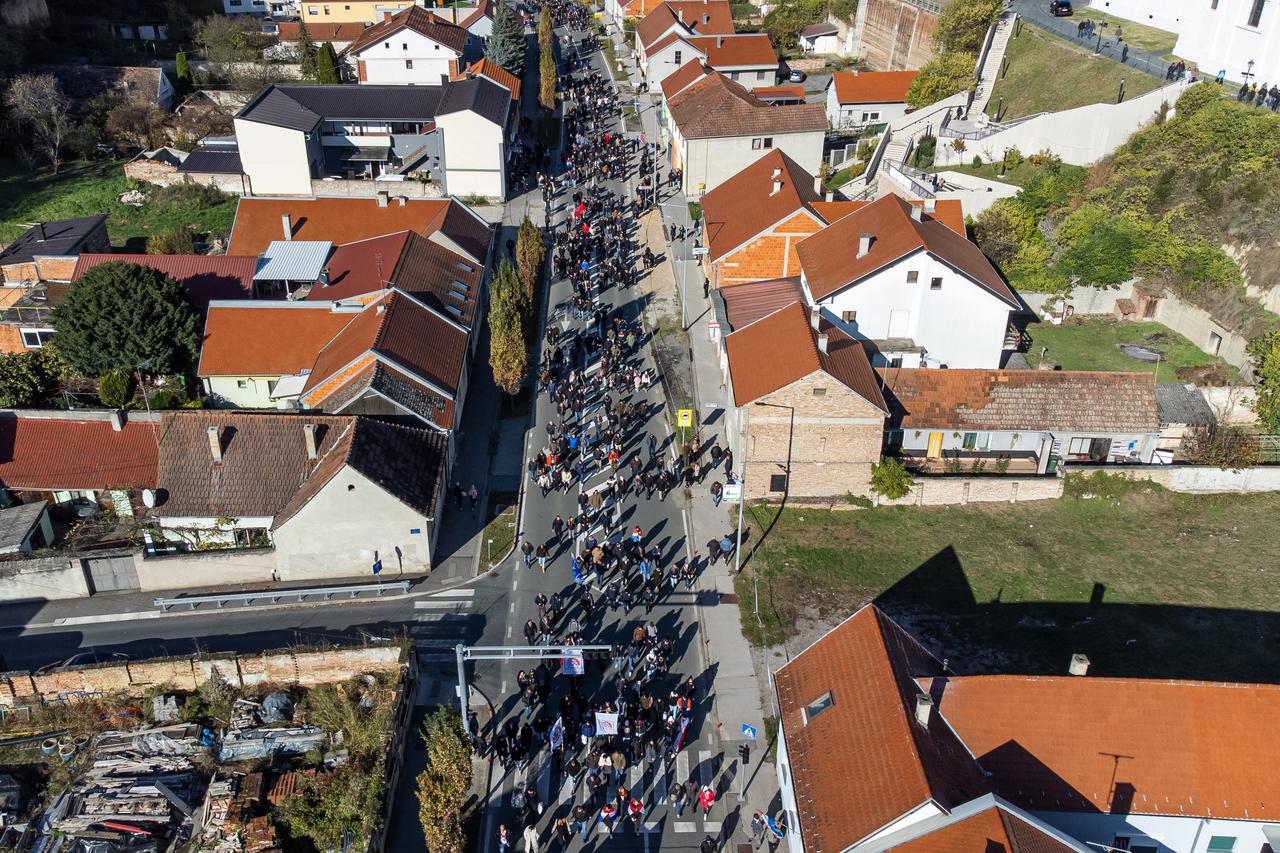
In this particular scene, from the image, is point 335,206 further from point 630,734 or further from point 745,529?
point 630,734

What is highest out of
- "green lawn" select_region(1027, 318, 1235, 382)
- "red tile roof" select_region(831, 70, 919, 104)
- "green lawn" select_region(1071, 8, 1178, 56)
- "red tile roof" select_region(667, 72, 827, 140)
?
"green lawn" select_region(1071, 8, 1178, 56)

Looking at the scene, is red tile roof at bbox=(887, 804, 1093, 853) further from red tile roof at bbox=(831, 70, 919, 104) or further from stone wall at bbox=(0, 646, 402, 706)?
red tile roof at bbox=(831, 70, 919, 104)

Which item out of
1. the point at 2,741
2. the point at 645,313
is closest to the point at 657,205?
the point at 645,313

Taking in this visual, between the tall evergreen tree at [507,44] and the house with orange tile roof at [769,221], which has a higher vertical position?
the tall evergreen tree at [507,44]

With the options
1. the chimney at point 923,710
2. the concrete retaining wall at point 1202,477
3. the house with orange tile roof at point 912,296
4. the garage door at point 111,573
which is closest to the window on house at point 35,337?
the garage door at point 111,573

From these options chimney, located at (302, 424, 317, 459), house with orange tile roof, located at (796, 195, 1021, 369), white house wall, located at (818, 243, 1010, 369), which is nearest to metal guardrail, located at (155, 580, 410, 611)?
chimney, located at (302, 424, 317, 459)

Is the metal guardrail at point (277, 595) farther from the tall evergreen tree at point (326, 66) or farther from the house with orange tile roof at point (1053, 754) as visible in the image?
the tall evergreen tree at point (326, 66)
